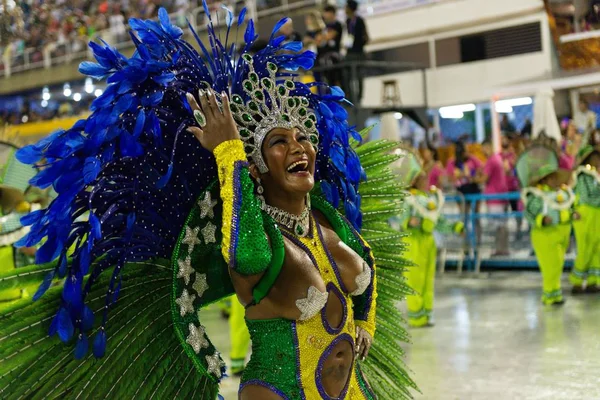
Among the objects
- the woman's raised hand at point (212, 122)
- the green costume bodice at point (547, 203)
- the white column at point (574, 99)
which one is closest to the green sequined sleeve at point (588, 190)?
the green costume bodice at point (547, 203)

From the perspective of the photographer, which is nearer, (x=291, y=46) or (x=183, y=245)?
(x=183, y=245)

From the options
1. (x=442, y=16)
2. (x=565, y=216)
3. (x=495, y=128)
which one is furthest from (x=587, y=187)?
(x=442, y=16)

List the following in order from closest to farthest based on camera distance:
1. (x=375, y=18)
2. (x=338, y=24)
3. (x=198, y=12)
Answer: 1. (x=338, y=24)
2. (x=375, y=18)
3. (x=198, y=12)

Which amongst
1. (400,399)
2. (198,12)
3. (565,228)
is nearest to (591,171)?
(565,228)

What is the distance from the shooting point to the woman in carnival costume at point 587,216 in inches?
343

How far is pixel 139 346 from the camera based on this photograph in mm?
A: 2697

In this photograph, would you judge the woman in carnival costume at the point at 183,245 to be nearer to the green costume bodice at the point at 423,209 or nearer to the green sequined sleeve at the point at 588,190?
the green costume bodice at the point at 423,209

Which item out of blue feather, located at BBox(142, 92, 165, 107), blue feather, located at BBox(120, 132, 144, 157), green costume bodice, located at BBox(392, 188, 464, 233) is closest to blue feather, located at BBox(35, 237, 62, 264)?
blue feather, located at BBox(120, 132, 144, 157)

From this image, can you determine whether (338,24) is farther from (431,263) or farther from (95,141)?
(95,141)

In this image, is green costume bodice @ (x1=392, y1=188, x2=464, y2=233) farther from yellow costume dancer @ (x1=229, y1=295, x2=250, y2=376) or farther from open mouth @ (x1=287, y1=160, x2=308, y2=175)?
open mouth @ (x1=287, y1=160, x2=308, y2=175)

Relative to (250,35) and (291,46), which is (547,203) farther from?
(250,35)

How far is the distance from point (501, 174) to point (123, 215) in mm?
8946

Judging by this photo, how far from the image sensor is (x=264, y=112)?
107 inches

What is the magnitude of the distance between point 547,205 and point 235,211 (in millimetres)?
6058
